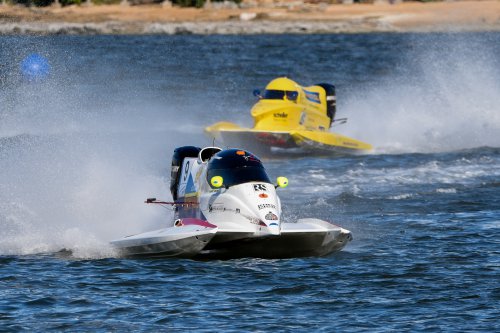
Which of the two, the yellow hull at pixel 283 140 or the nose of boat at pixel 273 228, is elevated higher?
the yellow hull at pixel 283 140

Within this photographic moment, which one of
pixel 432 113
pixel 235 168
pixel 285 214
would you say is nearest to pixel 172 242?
pixel 235 168

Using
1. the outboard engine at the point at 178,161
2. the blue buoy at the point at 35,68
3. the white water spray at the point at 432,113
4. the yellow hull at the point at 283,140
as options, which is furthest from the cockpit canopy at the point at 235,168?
the blue buoy at the point at 35,68

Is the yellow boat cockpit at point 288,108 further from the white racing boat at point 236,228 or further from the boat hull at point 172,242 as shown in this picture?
the boat hull at point 172,242

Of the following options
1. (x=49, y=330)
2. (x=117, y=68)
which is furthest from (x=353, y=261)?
(x=117, y=68)

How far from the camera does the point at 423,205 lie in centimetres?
2412

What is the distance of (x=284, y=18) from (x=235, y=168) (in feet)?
301

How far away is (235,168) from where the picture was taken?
1803 cm

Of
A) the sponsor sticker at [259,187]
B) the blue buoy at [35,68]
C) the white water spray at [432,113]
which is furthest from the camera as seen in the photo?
the blue buoy at [35,68]

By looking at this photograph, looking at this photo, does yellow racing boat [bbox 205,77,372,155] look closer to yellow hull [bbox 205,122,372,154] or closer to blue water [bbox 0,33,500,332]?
yellow hull [bbox 205,122,372,154]

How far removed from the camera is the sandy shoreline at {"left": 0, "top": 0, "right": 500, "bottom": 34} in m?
102

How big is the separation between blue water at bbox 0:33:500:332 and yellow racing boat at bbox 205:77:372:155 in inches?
26.4

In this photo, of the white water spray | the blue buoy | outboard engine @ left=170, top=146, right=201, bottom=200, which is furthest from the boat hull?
the blue buoy

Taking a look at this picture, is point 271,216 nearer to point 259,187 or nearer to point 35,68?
point 259,187

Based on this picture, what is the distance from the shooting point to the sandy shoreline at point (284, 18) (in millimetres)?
102188
